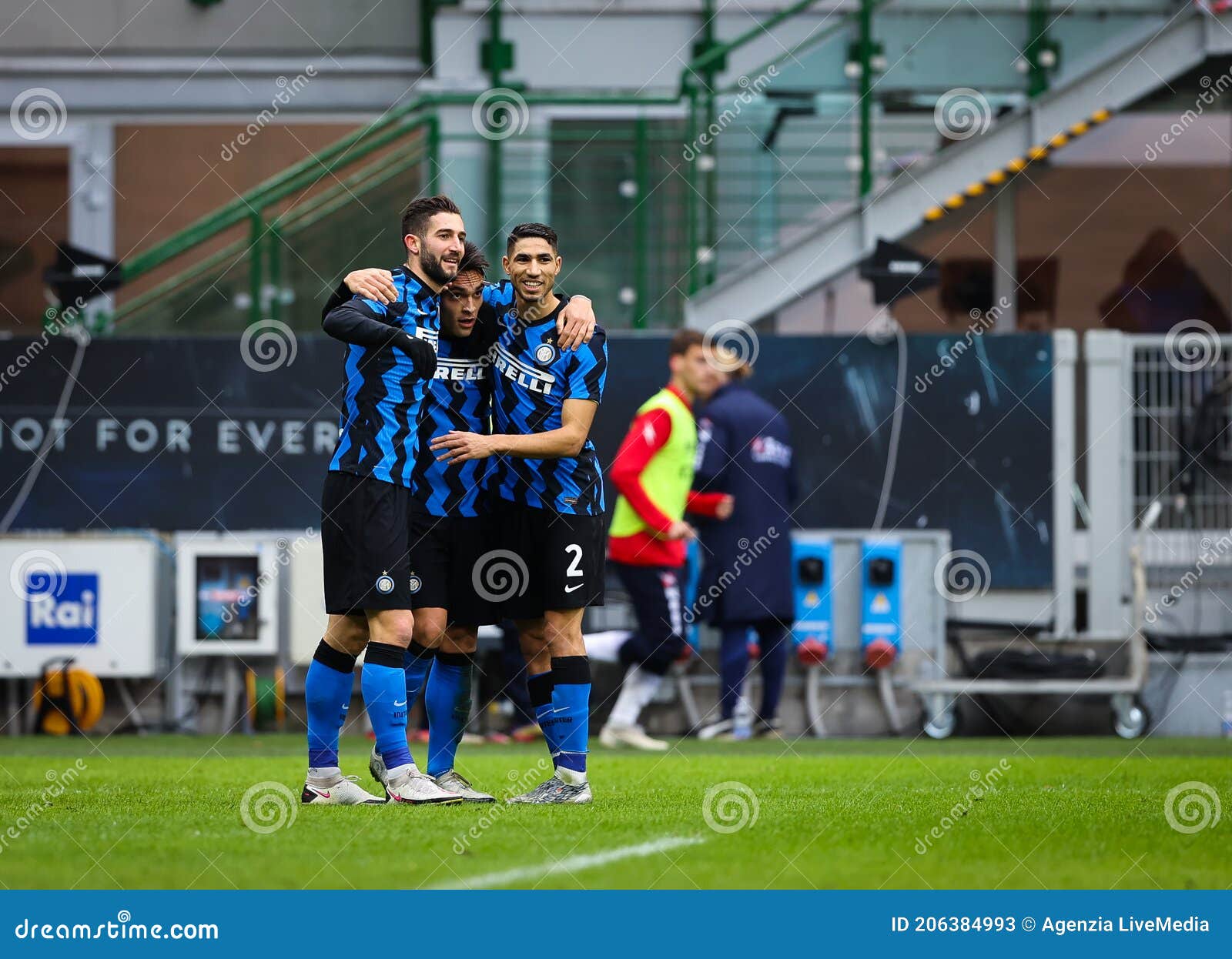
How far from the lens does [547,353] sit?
A: 7227 millimetres

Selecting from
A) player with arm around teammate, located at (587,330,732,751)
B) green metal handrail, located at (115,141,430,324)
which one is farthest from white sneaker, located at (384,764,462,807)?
green metal handrail, located at (115,141,430,324)

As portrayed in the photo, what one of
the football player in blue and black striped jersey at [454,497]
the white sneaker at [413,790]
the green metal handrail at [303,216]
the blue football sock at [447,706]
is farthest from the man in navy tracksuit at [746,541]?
the white sneaker at [413,790]

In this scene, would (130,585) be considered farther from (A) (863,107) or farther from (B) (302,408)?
(A) (863,107)

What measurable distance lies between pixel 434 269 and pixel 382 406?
59 cm

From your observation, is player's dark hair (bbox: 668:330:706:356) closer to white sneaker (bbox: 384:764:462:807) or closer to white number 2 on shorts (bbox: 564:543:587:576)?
white number 2 on shorts (bbox: 564:543:587:576)

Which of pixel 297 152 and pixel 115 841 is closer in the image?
pixel 115 841

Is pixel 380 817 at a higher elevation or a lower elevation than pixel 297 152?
lower

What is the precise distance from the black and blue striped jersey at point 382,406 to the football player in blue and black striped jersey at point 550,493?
0.77ft

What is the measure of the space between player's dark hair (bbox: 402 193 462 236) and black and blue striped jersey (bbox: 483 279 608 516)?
477 mm

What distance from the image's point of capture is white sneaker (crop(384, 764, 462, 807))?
6852 millimetres

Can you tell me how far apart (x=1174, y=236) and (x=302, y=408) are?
817 centimetres

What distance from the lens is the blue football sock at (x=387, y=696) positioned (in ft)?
22.5
